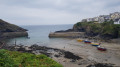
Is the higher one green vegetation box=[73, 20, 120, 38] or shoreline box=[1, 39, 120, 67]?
green vegetation box=[73, 20, 120, 38]

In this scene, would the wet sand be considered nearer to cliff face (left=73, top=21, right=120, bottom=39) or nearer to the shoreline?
the shoreline

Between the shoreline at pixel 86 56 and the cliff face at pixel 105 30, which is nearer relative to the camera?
the shoreline at pixel 86 56

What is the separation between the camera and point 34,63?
14562mm

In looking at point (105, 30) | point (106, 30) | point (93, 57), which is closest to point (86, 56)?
point (93, 57)

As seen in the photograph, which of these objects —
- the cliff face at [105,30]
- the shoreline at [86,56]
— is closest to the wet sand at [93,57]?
the shoreline at [86,56]

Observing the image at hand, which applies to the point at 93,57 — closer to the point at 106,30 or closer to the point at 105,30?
the point at 106,30

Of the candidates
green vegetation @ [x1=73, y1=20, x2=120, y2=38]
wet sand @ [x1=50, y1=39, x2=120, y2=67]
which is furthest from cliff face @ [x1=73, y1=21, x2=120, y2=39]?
wet sand @ [x1=50, y1=39, x2=120, y2=67]

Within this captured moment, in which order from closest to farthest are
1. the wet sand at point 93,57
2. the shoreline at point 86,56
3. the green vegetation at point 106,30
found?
the wet sand at point 93,57 < the shoreline at point 86,56 < the green vegetation at point 106,30

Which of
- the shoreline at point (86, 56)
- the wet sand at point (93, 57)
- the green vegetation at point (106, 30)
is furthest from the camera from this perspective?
the green vegetation at point (106, 30)

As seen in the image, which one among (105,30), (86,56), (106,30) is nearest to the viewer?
(86,56)

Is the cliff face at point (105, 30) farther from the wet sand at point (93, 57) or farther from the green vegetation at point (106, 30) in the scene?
the wet sand at point (93, 57)

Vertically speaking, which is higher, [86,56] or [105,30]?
[105,30]

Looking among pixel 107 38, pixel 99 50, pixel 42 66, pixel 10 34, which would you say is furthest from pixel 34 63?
pixel 10 34

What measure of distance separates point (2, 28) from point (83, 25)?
2367 inches
